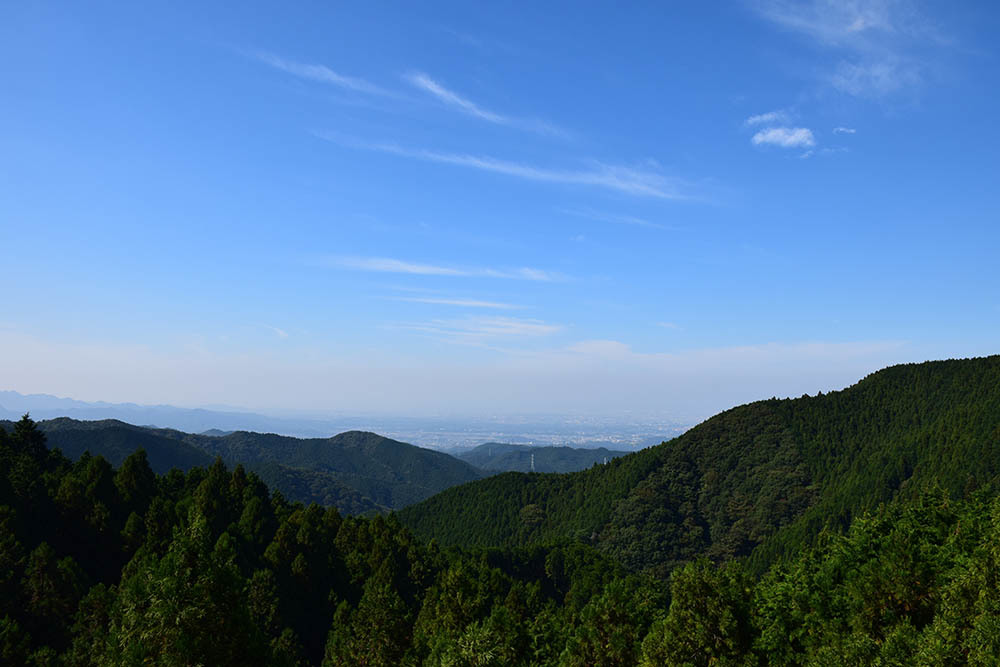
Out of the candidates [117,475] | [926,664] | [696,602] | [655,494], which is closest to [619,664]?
[696,602]

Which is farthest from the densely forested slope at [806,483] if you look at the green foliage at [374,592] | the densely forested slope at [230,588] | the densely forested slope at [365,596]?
the densely forested slope at [365,596]

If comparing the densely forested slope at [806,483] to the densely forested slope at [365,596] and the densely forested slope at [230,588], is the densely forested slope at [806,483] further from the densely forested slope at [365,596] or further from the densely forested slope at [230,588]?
the densely forested slope at [365,596]

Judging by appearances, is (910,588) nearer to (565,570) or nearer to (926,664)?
(926,664)

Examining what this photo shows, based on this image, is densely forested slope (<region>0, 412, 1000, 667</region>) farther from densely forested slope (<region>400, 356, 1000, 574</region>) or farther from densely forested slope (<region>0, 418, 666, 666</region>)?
densely forested slope (<region>400, 356, 1000, 574</region>)

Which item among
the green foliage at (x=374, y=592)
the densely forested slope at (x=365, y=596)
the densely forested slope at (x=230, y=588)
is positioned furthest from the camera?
the green foliage at (x=374, y=592)

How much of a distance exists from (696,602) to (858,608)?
11067mm

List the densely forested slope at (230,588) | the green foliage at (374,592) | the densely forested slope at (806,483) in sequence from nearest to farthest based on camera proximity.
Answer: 1. the densely forested slope at (230,588)
2. the green foliage at (374,592)
3. the densely forested slope at (806,483)

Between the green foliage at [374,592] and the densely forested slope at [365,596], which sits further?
the green foliage at [374,592]

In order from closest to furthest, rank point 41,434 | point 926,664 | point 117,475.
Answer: point 926,664
point 117,475
point 41,434

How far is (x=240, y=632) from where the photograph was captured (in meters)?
19.1

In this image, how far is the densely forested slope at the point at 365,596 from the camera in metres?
19.5

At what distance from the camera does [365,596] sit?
57.7 meters

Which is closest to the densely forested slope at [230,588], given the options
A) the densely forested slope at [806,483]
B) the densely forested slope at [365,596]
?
the densely forested slope at [365,596]

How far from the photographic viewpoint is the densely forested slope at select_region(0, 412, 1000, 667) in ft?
63.8
